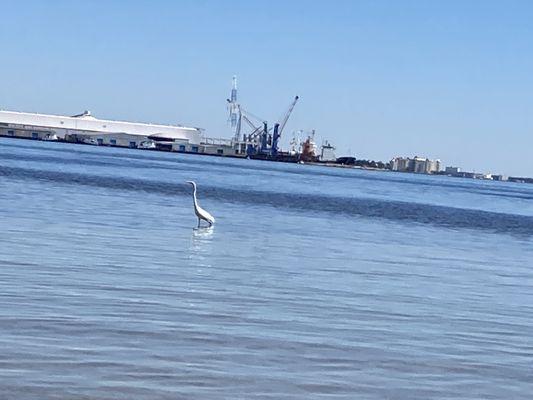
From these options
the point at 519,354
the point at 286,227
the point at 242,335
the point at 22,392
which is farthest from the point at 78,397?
the point at 286,227

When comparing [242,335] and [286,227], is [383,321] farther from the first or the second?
[286,227]

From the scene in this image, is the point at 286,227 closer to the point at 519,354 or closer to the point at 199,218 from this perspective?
the point at 199,218

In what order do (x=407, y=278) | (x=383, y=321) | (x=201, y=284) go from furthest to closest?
(x=407, y=278) < (x=201, y=284) < (x=383, y=321)

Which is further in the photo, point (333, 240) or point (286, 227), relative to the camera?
point (286, 227)

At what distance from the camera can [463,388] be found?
12.2 meters

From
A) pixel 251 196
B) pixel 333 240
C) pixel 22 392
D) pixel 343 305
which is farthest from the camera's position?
pixel 251 196

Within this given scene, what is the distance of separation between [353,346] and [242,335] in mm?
1282

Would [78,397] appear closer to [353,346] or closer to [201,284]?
[353,346]

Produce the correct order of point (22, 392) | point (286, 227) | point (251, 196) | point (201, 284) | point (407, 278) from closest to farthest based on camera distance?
point (22, 392), point (201, 284), point (407, 278), point (286, 227), point (251, 196)

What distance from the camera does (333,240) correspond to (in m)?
32.3

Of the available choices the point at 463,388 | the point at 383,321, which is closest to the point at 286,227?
the point at 383,321

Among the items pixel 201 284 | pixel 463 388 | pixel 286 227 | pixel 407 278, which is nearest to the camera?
pixel 463 388

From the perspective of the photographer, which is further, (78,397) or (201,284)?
(201,284)

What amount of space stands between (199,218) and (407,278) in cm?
1172
